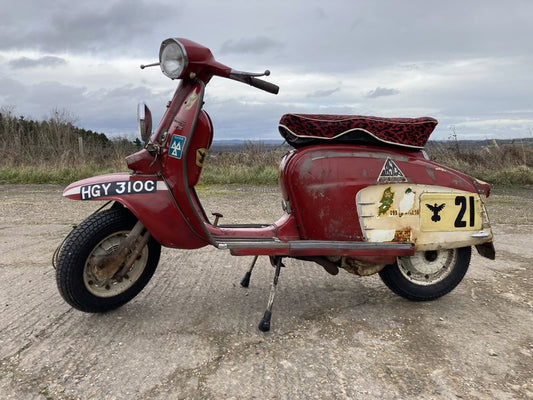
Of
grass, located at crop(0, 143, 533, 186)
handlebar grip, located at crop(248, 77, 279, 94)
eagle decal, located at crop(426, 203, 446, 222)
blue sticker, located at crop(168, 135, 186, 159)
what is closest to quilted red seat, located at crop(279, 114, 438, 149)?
handlebar grip, located at crop(248, 77, 279, 94)

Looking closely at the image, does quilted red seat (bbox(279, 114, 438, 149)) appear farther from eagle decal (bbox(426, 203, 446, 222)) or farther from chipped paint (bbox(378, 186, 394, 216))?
eagle decal (bbox(426, 203, 446, 222))

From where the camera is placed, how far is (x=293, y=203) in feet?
9.66

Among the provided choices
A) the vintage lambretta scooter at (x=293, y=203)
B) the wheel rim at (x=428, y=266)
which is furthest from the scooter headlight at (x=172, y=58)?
the wheel rim at (x=428, y=266)

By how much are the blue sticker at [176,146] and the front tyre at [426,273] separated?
5.26 feet

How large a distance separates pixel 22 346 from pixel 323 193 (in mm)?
1946

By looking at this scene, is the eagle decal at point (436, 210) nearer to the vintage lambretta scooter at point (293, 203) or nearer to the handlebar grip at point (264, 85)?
the vintage lambretta scooter at point (293, 203)

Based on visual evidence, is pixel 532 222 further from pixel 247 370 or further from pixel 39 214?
pixel 39 214

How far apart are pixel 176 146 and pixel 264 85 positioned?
694mm

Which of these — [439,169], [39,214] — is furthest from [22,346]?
[39,214]

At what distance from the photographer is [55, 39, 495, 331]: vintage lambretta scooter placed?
2.71m

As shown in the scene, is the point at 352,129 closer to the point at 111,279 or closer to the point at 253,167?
the point at 111,279

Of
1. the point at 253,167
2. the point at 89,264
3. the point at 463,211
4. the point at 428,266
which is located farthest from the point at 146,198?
the point at 253,167

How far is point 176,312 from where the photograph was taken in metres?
3.01

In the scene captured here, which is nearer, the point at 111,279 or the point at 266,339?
the point at 266,339
